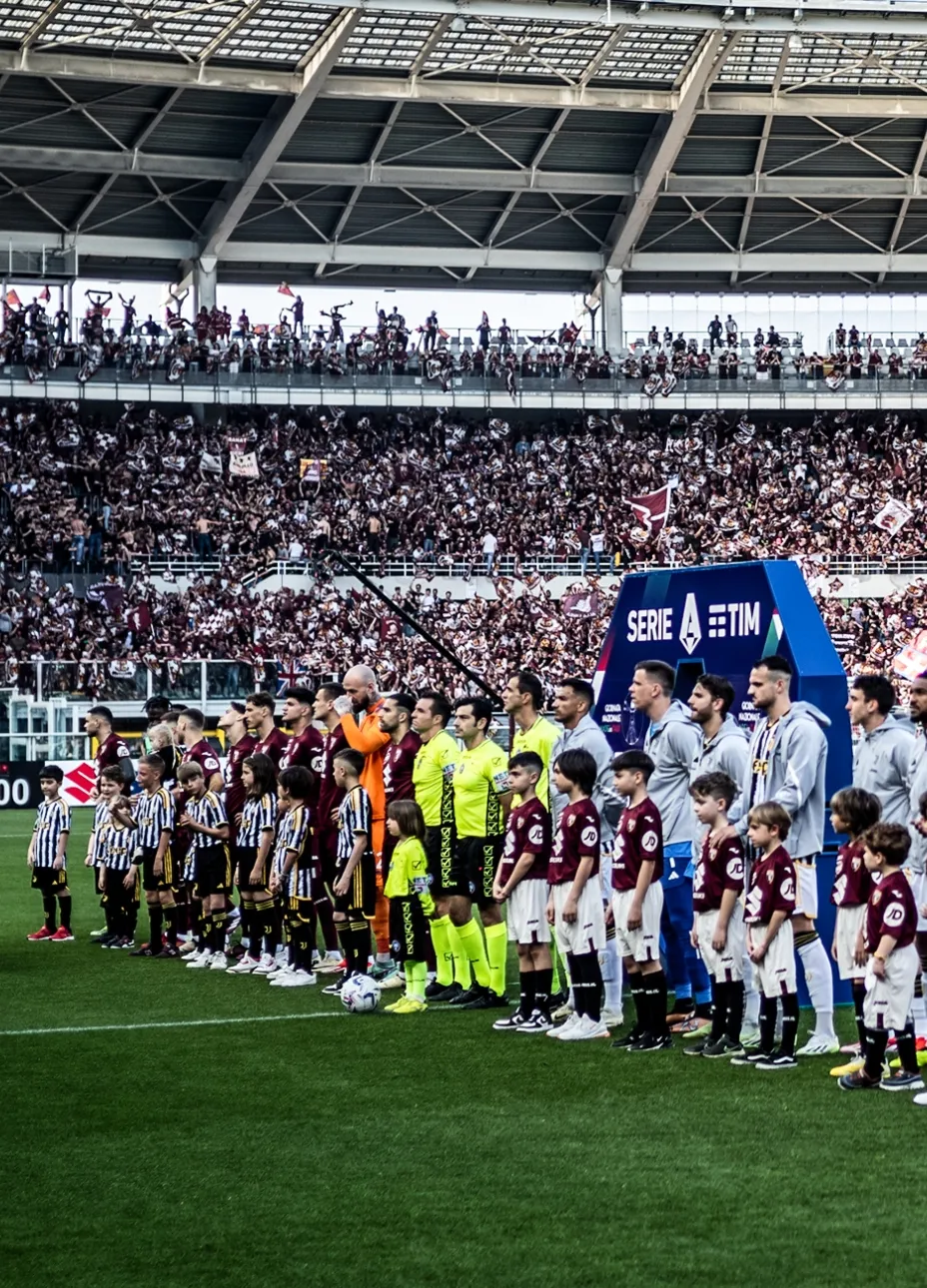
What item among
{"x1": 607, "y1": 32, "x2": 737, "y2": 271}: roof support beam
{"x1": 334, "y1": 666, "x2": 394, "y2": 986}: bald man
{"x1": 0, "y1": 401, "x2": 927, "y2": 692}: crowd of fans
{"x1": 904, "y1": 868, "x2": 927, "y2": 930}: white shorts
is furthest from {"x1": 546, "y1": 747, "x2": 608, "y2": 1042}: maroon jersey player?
{"x1": 607, "y1": 32, "x2": 737, "y2": 271}: roof support beam

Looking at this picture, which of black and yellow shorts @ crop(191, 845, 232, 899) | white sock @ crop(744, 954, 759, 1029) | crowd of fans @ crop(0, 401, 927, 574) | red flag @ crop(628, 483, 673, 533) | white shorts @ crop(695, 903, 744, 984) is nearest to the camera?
white shorts @ crop(695, 903, 744, 984)

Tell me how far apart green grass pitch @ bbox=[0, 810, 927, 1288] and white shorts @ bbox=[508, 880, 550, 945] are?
2.00ft

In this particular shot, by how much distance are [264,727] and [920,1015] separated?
6267 mm

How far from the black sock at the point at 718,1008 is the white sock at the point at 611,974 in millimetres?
1380

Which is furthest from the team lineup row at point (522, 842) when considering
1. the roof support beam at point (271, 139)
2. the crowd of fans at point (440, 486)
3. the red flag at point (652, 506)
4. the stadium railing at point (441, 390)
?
the stadium railing at point (441, 390)

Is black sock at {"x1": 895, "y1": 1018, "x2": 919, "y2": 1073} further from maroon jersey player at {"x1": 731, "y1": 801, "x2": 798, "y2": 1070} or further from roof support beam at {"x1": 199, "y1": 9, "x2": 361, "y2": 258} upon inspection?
roof support beam at {"x1": 199, "y1": 9, "x2": 361, "y2": 258}

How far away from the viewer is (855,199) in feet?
160

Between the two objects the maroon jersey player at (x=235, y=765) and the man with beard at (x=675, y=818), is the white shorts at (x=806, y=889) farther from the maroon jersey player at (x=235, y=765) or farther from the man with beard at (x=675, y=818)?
the maroon jersey player at (x=235, y=765)

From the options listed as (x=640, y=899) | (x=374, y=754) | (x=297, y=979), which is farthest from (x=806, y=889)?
(x=297, y=979)

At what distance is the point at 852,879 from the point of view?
905 cm

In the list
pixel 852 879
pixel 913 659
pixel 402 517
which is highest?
pixel 402 517

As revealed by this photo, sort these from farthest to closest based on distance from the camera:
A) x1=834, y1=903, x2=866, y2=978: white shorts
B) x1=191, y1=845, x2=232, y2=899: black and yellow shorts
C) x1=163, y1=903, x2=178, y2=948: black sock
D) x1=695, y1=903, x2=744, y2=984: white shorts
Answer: x1=163, y1=903, x2=178, y2=948: black sock
x1=191, y1=845, x2=232, y2=899: black and yellow shorts
x1=695, y1=903, x2=744, y2=984: white shorts
x1=834, y1=903, x2=866, y2=978: white shorts

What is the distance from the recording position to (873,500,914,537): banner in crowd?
44.2 m

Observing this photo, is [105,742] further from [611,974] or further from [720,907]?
[720,907]
